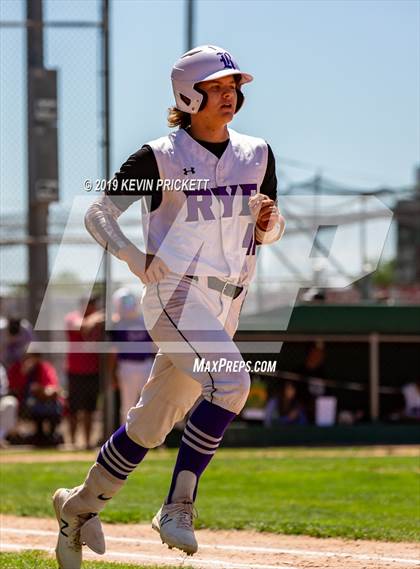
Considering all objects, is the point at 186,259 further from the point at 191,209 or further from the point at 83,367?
the point at 83,367

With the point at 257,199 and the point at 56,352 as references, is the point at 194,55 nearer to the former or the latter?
the point at 257,199

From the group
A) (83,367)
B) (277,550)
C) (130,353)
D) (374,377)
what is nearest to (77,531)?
(277,550)

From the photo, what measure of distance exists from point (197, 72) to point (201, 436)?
1.50 m

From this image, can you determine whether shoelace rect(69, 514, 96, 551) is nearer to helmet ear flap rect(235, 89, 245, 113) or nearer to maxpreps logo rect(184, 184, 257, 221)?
maxpreps logo rect(184, 184, 257, 221)

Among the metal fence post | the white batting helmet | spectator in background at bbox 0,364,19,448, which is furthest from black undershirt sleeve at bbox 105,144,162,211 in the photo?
the metal fence post

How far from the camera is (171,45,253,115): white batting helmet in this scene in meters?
4.85

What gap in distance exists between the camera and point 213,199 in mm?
4852

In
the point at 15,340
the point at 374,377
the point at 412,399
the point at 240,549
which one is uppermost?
the point at 240,549

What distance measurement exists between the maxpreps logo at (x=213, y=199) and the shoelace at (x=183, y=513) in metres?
1.16

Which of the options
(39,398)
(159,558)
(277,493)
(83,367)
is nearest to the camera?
(159,558)

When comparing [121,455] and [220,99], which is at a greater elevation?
[220,99]

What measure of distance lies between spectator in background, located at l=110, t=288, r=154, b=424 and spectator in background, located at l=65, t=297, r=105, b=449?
41 centimetres

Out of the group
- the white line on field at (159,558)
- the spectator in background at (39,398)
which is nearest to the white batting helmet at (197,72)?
the white line on field at (159,558)

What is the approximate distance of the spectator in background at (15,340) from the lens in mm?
14164
